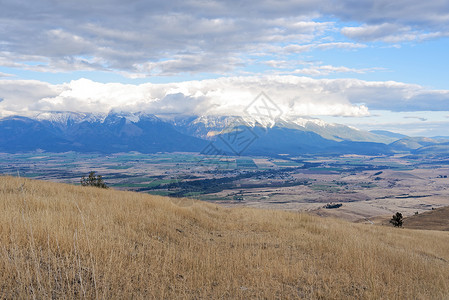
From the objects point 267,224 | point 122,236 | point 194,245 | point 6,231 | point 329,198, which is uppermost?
point 6,231

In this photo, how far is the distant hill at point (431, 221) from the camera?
36375 millimetres

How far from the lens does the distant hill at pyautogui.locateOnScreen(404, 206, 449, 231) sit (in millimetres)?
36375

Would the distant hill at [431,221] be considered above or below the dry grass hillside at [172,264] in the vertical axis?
below

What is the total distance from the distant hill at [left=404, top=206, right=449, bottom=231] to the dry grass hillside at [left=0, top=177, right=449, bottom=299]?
110 ft

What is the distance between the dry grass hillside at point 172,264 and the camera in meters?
5.13

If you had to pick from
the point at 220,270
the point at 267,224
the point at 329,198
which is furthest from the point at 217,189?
the point at 220,270

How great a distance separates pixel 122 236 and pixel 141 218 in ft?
7.08

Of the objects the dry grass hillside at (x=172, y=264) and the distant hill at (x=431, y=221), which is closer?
the dry grass hillside at (x=172, y=264)

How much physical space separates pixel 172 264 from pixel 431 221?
43998 millimetres

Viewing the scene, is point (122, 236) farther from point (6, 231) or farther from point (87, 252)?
point (6, 231)

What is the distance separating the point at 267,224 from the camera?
12.9 metres

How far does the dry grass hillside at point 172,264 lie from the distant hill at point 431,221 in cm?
3363

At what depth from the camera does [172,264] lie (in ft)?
21.5

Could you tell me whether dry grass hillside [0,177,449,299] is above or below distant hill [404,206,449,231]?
above
